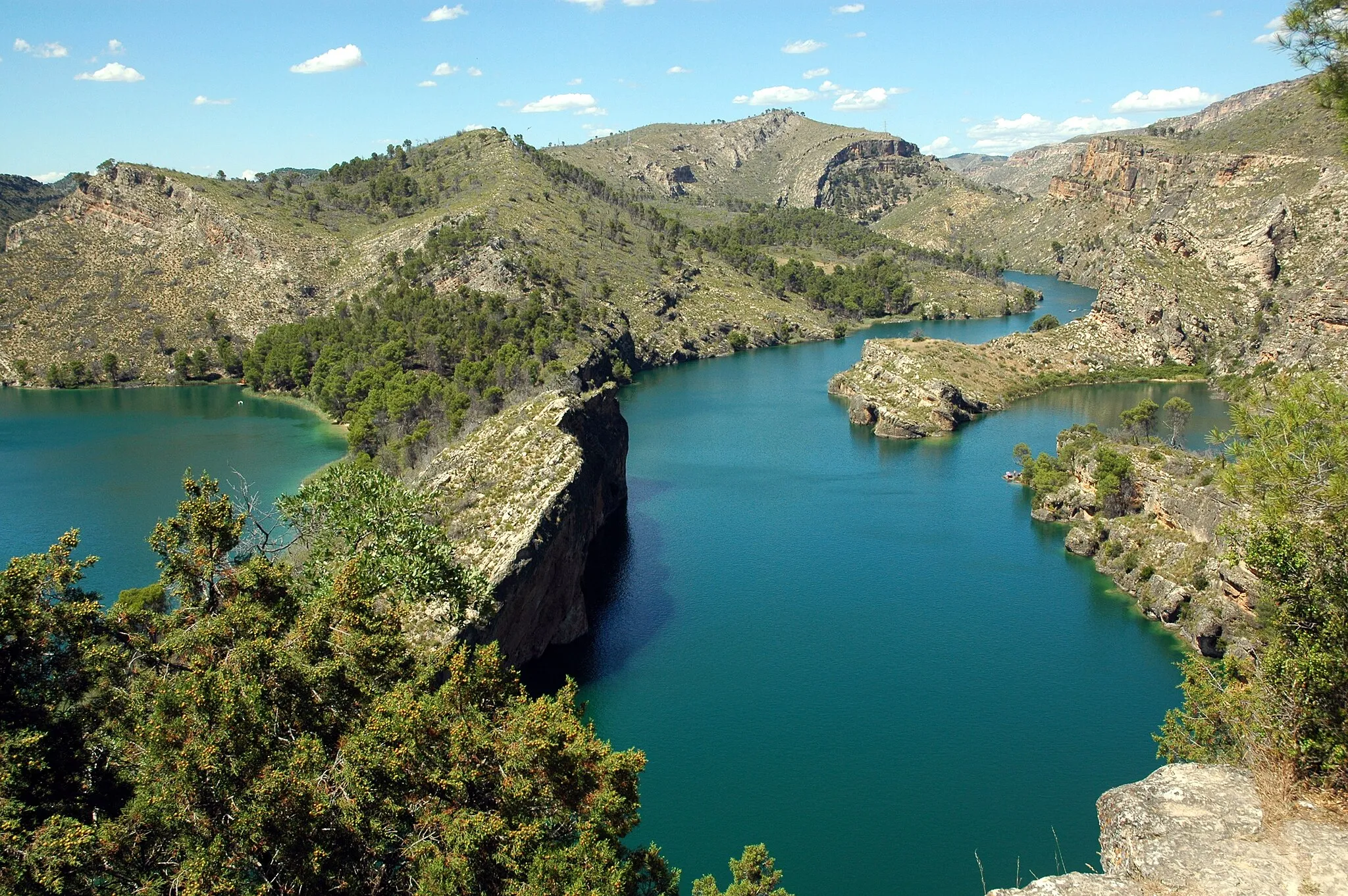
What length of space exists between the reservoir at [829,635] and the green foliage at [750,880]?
750 cm

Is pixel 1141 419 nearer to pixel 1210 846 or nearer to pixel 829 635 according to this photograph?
pixel 829 635

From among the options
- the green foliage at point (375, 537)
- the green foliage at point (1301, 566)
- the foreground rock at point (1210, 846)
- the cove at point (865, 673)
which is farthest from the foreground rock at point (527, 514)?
the green foliage at point (1301, 566)

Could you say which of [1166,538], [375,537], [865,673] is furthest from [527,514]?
[1166,538]

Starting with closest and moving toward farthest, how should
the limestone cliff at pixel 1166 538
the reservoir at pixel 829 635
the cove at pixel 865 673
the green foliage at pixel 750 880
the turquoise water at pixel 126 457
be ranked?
the green foliage at pixel 750 880, the cove at pixel 865 673, the reservoir at pixel 829 635, the limestone cliff at pixel 1166 538, the turquoise water at pixel 126 457

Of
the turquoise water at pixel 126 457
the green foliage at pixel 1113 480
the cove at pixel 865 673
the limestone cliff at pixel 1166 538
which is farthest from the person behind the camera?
the turquoise water at pixel 126 457

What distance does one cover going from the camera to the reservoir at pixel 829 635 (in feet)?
121

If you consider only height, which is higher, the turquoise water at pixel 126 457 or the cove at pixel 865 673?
the turquoise water at pixel 126 457

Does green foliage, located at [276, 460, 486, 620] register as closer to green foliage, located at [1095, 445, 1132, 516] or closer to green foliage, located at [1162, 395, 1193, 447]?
green foliage, located at [1095, 445, 1132, 516]

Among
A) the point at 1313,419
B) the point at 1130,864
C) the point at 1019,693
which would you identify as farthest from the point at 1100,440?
the point at 1130,864

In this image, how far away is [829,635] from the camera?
2068 inches

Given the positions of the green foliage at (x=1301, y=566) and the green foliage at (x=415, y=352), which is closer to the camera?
the green foliage at (x=1301, y=566)

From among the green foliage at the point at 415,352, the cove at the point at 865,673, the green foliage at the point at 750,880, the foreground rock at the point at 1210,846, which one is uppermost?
the green foliage at the point at 415,352

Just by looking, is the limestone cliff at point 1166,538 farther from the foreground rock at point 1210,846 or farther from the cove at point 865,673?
the foreground rock at point 1210,846

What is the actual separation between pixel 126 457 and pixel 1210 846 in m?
96.2
